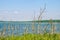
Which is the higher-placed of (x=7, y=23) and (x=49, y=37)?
(x=7, y=23)

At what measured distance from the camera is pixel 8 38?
6.45m

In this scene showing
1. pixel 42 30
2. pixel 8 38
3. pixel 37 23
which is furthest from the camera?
pixel 8 38

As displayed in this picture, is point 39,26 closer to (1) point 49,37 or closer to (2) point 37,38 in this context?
(2) point 37,38

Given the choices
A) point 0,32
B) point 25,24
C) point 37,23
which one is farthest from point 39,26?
point 0,32

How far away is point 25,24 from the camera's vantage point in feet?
20.1

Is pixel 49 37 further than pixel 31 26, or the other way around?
pixel 49 37

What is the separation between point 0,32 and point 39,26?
118cm

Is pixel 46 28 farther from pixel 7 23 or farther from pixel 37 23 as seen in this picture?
pixel 7 23

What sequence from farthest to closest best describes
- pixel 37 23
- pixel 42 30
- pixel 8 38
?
pixel 8 38
pixel 42 30
pixel 37 23

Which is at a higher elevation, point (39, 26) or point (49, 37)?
point (39, 26)

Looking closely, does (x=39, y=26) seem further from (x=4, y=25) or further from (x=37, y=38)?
(x=4, y=25)

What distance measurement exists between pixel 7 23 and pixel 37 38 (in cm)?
100

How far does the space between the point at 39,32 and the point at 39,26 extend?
33 cm

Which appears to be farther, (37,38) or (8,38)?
(8,38)
